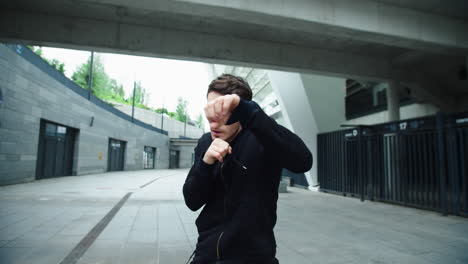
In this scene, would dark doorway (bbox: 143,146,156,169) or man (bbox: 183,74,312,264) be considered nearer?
man (bbox: 183,74,312,264)

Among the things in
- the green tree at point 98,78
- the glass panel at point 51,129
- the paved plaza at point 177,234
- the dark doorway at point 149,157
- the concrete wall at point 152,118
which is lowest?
the paved plaza at point 177,234

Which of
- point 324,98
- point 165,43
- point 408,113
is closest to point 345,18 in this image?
point 165,43

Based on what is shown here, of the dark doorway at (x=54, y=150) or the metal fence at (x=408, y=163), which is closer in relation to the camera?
the metal fence at (x=408, y=163)

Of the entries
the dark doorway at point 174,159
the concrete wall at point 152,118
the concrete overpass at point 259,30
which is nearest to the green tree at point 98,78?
the concrete wall at point 152,118

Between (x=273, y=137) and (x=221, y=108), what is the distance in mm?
281

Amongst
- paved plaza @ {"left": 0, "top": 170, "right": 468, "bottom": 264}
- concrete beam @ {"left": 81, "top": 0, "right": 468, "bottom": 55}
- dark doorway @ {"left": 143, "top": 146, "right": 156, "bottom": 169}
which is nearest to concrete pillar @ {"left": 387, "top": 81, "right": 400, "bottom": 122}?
concrete beam @ {"left": 81, "top": 0, "right": 468, "bottom": 55}

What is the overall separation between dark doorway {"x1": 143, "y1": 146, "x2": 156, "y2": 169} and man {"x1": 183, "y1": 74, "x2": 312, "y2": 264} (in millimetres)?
38328

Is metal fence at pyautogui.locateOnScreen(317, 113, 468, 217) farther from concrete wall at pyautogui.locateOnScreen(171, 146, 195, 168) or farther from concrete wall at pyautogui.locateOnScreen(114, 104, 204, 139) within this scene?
concrete wall at pyautogui.locateOnScreen(171, 146, 195, 168)

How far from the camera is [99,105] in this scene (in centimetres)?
2370

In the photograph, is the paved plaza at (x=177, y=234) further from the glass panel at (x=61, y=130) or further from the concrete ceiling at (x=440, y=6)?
the glass panel at (x=61, y=130)

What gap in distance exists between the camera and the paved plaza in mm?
4188

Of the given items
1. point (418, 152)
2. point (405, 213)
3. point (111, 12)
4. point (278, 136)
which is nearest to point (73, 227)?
point (278, 136)

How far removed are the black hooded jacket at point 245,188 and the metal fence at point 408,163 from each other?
28.3 feet

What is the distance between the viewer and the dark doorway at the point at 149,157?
38225mm
